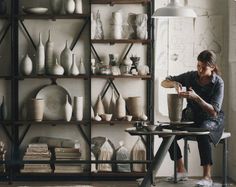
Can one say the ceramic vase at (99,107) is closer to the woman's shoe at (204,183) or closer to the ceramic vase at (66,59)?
the ceramic vase at (66,59)

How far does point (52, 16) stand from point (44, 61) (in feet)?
1.68

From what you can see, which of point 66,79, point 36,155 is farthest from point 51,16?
point 36,155

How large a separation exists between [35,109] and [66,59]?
25.7 inches

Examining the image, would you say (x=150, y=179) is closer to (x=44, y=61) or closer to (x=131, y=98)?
(x=131, y=98)

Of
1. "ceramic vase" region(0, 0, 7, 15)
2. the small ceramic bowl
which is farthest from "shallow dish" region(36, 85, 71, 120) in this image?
"ceramic vase" region(0, 0, 7, 15)

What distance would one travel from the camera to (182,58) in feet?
22.3

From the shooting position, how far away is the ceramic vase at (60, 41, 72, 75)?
6.51 meters

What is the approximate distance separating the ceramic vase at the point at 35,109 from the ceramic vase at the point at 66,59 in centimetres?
45

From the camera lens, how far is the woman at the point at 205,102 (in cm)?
550

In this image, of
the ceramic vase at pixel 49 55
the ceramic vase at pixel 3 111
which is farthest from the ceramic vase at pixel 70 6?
the ceramic vase at pixel 3 111

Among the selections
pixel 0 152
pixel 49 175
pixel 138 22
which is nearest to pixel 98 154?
pixel 49 175

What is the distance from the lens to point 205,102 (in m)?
5.47

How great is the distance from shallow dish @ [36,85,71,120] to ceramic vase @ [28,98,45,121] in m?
0.17

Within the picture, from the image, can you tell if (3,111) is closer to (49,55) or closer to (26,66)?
(26,66)
